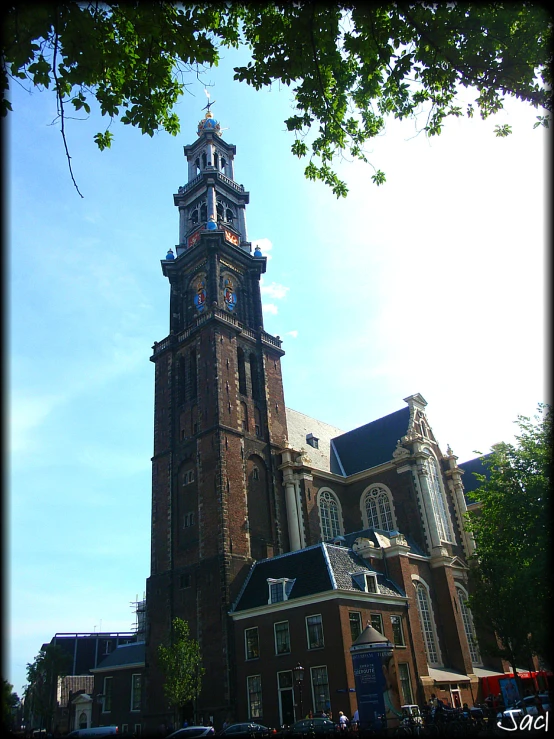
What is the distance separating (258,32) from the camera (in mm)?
10445

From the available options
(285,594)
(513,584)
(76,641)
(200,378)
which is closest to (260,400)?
(200,378)

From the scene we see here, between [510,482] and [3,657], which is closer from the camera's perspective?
[3,657]

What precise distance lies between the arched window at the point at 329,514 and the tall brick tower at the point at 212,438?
3.76 m

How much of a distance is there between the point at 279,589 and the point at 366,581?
15.2ft

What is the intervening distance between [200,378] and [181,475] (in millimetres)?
6816

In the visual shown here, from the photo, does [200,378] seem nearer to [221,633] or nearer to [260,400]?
[260,400]

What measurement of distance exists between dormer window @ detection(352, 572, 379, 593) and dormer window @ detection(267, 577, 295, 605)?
134 inches

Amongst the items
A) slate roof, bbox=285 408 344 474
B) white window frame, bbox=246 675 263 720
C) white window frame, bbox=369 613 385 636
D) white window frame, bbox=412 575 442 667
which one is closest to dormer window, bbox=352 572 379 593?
white window frame, bbox=369 613 385 636

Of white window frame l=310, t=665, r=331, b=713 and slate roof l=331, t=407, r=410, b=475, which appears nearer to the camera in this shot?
white window frame l=310, t=665, r=331, b=713

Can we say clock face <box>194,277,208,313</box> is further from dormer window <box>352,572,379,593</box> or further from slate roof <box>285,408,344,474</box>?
dormer window <box>352,572,379,593</box>

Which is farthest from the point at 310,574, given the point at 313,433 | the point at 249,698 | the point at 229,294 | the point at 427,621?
the point at 229,294

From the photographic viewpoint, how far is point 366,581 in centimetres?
3003

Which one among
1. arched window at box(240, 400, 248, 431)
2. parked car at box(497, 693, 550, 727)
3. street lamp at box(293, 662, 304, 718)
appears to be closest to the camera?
parked car at box(497, 693, 550, 727)

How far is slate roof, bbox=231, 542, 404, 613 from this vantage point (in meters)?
28.9
